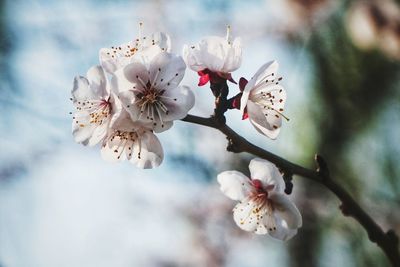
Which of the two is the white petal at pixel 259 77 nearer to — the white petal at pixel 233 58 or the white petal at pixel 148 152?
the white petal at pixel 233 58

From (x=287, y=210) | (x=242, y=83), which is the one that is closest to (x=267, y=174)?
(x=287, y=210)

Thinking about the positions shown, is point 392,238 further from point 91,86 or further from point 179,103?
point 91,86

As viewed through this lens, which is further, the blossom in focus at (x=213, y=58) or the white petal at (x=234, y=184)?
the white petal at (x=234, y=184)

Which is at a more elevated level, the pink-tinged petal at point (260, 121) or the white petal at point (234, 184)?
the pink-tinged petal at point (260, 121)

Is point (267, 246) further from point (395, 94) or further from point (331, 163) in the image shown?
point (395, 94)

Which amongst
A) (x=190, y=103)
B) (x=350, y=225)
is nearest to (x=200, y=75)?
(x=190, y=103)

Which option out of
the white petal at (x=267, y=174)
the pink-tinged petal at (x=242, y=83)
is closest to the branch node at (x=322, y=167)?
the white petal at (x=267, y=174)
